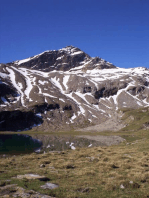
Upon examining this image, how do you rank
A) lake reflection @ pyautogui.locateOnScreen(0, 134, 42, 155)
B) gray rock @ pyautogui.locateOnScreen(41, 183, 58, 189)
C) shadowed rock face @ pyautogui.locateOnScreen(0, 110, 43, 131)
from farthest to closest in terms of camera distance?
shadowed rock face @ pyautogui.locateOnScreen(0, 110, 43, 131) < lake reflection @ pyautogui.locateOnScreen(0, 134, 42, 155) < gray rock @ pyautogui.locateOnScreen(41, 183, 58, 189)

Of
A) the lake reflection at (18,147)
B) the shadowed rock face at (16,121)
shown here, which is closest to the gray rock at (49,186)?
the lake reflection at (18,147)

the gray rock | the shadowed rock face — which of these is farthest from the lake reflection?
the shadowed rock face

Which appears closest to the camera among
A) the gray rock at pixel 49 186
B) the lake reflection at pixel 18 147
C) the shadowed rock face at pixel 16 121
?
the gray rock at pixel 49 186

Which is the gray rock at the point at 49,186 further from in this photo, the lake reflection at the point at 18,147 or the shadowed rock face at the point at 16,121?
the shadowed rock face at the point at 16,121

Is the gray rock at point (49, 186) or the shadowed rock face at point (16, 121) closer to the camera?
the gray rock at point (49, 186)

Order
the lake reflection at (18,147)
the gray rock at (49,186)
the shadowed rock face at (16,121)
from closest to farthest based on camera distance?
the gray rock at (49,186) < the lake reflection at (18,147) < the shadowed rock face at (16,121)

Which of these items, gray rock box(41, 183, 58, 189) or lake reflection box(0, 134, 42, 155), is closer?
gray rock box(41, 183, 58, 189)

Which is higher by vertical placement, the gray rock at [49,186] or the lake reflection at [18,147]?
the gray rock at [49,186]

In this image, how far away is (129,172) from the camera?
66.6 ft

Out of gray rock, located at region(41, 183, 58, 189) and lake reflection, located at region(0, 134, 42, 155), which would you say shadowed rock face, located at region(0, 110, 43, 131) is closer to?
lake reflection, located at region(0, 134, 42, 155)

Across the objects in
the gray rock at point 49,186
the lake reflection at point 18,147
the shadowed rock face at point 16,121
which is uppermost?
the shadowed rock face at point 16,121

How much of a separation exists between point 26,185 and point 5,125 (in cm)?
18352

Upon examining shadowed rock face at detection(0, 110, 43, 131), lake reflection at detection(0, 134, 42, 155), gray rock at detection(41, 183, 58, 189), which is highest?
shadowed rock face at detection(0, 110, 43, 131)

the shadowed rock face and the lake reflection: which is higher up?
the shadowed rock face
